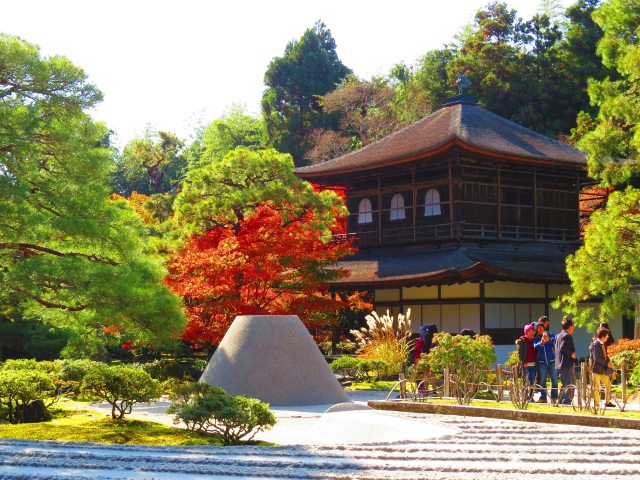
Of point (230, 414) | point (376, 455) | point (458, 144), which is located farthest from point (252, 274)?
point (376, 455)

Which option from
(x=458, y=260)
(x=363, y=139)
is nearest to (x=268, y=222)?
(x=458, y=260)

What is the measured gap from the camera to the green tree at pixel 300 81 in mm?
61500

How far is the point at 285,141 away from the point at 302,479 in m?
52.2

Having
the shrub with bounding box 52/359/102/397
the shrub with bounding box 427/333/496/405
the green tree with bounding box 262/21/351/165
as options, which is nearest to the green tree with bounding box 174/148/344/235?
the shrub with bounding box 52/359/102/397

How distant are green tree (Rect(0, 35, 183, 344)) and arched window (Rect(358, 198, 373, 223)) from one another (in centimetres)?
1760

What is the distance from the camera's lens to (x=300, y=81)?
6412 cm

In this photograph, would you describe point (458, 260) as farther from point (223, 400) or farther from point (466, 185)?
point (223, 400)

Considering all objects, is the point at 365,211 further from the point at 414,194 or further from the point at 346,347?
the point at 346,347

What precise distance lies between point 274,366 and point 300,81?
4781 cm

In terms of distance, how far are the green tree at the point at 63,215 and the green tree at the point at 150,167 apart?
48636 mm

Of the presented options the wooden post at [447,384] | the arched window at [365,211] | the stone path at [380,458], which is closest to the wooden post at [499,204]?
the arched window at [365,211]

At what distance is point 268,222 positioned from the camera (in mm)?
24109

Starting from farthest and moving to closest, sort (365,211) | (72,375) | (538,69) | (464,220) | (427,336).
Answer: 1. (538,69)
2. (365,211)
3. (464,220)
4. (427,336)
5. (72,375)

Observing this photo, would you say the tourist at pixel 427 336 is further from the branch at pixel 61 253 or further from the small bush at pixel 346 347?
the small bush at pixel 346 347
